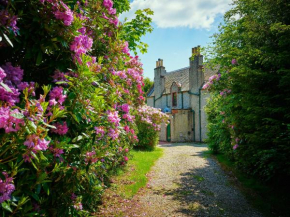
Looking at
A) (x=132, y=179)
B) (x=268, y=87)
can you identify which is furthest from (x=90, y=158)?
(x=268, y=87)

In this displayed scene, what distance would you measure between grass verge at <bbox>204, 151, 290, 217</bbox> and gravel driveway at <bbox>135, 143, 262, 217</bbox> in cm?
26

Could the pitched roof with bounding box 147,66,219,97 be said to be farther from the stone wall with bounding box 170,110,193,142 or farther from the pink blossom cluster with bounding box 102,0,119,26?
the pink blossom cluster with bounding box 102,0,119,26

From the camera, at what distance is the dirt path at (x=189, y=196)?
523cm

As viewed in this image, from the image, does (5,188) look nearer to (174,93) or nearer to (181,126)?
(181,126)

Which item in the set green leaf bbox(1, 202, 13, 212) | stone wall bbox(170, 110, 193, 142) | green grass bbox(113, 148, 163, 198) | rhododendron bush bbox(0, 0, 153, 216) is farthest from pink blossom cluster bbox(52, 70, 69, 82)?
stone wall bbox(170, 110, 193, 142)

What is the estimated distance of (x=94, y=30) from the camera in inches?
144

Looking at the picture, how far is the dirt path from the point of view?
5227mm

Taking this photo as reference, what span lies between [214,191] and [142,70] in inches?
188

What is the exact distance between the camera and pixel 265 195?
6.16 m

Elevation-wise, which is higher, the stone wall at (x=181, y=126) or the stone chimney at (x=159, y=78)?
the stone chimney at (x=159, y=78)

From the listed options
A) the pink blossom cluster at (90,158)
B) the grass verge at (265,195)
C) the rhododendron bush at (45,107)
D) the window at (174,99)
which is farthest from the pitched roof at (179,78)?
the rhododendron bush at (45,107)

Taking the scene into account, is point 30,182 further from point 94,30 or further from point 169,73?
point 169,73

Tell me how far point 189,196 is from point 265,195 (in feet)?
7.36

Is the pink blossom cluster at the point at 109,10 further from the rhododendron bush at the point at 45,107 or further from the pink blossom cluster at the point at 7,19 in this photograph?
the pink blossom cluster at the point at 7,19
